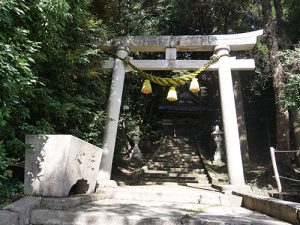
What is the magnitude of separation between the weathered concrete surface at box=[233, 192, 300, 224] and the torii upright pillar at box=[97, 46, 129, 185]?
3460 mm

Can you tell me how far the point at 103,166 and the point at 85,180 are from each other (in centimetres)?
233

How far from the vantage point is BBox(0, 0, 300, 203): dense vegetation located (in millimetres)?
3924

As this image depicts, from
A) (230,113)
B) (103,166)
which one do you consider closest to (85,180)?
(103,166)

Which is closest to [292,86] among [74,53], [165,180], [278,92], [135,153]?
[278,92]

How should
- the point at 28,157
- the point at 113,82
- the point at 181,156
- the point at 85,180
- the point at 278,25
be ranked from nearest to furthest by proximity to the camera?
the point at 28,157 → the point at 85,180 → the point at 113,82 → the point at 278,25 → the point at 181,156

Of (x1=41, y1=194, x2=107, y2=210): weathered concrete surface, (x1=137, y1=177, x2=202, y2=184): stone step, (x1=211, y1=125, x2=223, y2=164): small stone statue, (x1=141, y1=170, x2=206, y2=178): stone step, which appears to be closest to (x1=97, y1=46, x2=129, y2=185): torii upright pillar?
(x1=41, y1=194, x2=107, y2=210): weathered concrete surface

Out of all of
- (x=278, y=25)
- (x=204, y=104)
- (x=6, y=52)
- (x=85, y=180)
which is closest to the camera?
(x=6, y=52)

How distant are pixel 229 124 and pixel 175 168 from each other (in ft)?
16.8

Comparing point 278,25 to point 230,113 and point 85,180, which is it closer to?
point 230,113

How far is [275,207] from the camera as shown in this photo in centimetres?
442

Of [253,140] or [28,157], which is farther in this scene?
[253,140]

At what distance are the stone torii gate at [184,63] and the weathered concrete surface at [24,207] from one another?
364cm

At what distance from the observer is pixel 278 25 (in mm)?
12266

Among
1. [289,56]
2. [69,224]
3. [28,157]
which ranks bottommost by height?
[69,224]
